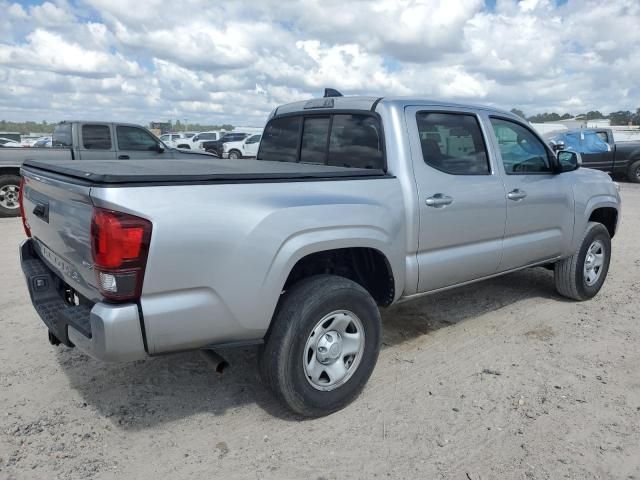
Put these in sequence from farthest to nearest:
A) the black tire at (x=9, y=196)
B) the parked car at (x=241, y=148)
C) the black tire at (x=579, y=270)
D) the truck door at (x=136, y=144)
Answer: the parked car at (x=241, y=148), the truck door at (x=136, y=144), the black tire at (x=9, y=196), the black tire at (x=579, y=270)

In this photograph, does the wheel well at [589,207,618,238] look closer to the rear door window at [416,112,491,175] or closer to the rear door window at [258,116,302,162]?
the rear door window at [416,112,491,175]

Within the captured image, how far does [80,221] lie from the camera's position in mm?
2541

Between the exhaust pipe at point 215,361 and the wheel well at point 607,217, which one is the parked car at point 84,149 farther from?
the wheel well at point 607,217

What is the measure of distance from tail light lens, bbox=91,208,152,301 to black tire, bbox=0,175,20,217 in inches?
355

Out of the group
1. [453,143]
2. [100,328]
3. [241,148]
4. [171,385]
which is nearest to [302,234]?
[100,328]

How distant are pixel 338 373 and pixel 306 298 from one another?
1.84ft

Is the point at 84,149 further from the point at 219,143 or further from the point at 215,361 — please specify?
the point at 219,143

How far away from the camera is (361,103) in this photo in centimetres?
371

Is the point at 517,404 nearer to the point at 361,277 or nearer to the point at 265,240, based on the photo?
the point at 361,277

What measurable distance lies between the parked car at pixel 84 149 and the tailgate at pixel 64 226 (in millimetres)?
7269

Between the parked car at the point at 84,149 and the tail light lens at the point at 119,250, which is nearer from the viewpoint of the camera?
the tail light lens at the point at 119,250

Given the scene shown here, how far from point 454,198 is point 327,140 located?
1.06 m

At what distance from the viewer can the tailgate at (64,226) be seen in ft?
8.25

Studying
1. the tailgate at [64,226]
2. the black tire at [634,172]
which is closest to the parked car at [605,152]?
the black tire at [634,172]
